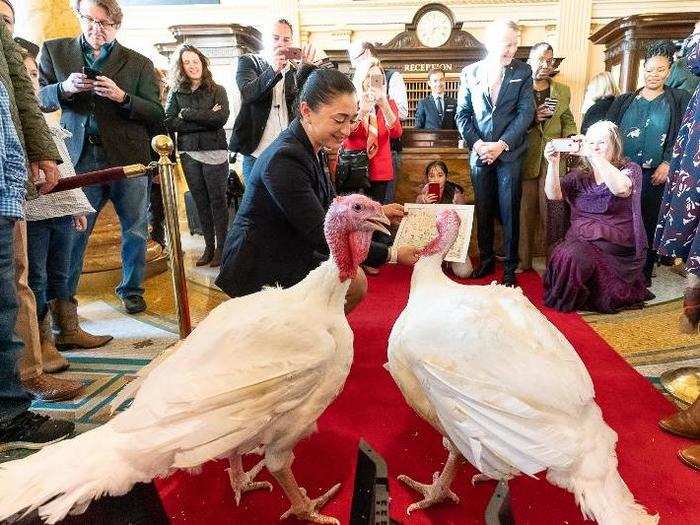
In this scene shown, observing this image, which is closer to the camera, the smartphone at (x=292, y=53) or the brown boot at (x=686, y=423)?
the brown boot at (x=686, y=423)

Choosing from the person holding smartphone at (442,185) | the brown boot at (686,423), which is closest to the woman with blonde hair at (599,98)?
the person holding smartphone at (442,185)

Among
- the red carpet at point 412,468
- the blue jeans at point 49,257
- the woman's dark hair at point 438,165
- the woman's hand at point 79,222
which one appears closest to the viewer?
the red carpet at point 412,468

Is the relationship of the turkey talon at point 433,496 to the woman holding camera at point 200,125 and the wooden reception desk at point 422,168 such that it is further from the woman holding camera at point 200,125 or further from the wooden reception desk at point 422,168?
the wooden reception desk at point 422,168

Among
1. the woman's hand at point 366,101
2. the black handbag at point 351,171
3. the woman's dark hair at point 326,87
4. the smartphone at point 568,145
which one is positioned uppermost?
the woman's hand at point 366,101

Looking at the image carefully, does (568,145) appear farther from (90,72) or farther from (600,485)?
(90,72)

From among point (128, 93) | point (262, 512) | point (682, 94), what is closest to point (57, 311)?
point (128, 93)

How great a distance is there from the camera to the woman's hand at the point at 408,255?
7.09 feet

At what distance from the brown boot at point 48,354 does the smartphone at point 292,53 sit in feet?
7.82

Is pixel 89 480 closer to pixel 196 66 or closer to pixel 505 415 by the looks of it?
pixel 505 415

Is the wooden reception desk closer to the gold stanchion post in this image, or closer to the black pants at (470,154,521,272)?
the black pants at (470,154,521,272)

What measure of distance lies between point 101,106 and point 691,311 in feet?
11.4

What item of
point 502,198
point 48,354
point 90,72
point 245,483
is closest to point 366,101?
point 502,198

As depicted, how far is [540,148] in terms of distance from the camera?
14.3 ft

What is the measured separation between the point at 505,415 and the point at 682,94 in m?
3.82
